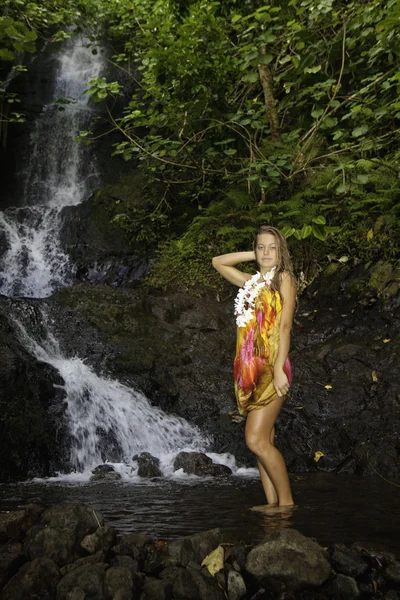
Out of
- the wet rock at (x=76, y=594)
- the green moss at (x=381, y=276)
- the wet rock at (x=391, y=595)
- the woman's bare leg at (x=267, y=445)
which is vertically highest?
the green moss at (x=381, y=276)

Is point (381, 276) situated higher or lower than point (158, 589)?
higher

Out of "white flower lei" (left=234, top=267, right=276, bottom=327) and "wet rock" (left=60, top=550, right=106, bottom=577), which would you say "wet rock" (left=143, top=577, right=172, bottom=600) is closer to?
"wet rock" (left=60, top=550, right=106, bottom=577)

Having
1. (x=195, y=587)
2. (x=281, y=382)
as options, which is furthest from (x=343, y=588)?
(x=281, y=382)

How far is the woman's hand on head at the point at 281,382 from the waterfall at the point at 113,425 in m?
2.98

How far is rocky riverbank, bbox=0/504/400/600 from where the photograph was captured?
269 cm

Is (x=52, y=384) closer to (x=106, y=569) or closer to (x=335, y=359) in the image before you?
(x=335, y=359)

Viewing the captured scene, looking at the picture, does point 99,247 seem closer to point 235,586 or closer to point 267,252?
point 267,252

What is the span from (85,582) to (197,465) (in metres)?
3.29

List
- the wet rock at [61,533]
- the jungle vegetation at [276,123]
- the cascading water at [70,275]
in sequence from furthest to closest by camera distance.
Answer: the jungle vegetation at [276,123] < the cascading water at [70,275] < the wet rock at [61,533]

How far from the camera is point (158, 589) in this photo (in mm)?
2693

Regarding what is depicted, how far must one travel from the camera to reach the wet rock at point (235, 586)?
8.96ft

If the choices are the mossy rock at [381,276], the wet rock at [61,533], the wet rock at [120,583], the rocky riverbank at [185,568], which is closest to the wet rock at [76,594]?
the rocky riverbank at [185,568]

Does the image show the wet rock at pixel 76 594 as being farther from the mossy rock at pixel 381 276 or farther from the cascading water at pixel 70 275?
the mossy rock at pixel 381 276

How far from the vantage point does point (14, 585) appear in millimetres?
2691
